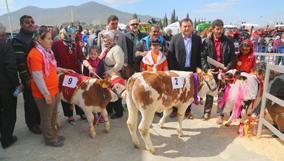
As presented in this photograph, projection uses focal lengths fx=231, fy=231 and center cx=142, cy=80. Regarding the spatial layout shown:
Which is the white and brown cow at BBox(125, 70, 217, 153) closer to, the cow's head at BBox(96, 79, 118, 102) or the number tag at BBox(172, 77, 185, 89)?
the number tag at BBox(172, 77, 185, 89)

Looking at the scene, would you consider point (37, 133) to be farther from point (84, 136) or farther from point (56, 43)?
point (56, 43)

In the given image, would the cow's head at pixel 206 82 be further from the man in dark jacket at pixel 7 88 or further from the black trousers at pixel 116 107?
the man in dark jacket at pixel 7 88

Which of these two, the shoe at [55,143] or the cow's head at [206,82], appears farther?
the cow's head at [206,82]

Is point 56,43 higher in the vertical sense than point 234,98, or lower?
higher

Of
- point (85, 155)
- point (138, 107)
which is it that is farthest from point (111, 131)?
point (138, 107)

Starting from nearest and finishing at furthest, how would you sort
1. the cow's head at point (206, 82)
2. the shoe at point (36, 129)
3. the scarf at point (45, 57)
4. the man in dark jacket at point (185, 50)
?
1. the scarf at point (45, 57)
2. the cow's head at point (206, 82)
3. the shoe at point (36, 129)
4. the man in dark jacket at point (185, 50)

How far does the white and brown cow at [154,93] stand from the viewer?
3895mm

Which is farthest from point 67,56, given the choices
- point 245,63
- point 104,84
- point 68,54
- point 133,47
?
point 245,63

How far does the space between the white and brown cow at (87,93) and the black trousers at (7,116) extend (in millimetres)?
926

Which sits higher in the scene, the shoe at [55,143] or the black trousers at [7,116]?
the black trousers at [7,116]

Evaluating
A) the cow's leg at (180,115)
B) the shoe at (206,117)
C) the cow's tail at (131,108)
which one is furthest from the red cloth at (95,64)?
the shoe at (206,117)

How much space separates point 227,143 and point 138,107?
1.96m

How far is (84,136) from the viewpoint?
4.79 meters

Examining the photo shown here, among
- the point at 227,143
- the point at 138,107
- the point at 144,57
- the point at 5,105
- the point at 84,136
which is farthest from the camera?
the point at 144,57
